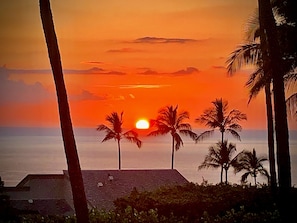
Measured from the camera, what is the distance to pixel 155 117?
7.05 m

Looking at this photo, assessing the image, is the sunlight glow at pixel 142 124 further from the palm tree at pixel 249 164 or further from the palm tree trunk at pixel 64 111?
the palm tree trunk at pixel 64 111

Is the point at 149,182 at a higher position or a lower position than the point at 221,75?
lower

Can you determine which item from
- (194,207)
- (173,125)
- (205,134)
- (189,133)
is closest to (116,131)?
(173,125)

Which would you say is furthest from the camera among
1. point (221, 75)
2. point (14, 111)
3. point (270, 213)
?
point (221, 75)

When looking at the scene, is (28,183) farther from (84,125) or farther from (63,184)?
(84,125)

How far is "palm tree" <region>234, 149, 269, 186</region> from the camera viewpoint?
283 inches

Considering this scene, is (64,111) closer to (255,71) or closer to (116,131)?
(116,131)

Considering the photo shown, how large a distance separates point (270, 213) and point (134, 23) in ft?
8.54

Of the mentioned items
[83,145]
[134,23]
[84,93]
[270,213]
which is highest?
[134,23]

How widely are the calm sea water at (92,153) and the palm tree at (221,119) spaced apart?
87 millimetres

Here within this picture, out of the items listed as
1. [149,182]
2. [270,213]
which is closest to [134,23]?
[149,182]

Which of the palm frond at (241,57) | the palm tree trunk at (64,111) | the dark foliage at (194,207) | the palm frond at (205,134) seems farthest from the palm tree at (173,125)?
the palm tree trunk at (64,111)

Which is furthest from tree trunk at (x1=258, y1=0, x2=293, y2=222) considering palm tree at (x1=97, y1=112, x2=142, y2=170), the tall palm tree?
palm tree at (x1=97, y1=112, x2=142, y2=170)

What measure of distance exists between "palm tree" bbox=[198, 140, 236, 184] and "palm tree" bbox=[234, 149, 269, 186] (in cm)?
9
